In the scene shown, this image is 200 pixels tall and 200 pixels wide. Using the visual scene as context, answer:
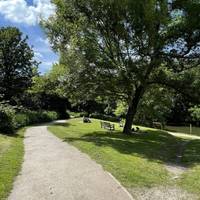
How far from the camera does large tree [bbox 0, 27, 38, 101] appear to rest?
59.8 m

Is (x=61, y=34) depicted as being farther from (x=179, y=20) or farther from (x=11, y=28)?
(x=11, y=28)

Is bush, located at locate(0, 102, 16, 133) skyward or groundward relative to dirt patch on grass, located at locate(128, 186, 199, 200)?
skyward

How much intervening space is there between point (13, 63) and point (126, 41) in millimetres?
41227

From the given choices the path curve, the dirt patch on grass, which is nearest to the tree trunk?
the path curve

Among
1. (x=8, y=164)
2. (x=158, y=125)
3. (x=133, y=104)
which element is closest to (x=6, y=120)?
(x=133, y=104)

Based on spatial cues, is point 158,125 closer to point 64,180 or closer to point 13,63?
point 13,63

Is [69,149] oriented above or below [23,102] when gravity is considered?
below

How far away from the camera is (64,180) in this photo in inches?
384

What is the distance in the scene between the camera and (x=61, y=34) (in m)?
24.4

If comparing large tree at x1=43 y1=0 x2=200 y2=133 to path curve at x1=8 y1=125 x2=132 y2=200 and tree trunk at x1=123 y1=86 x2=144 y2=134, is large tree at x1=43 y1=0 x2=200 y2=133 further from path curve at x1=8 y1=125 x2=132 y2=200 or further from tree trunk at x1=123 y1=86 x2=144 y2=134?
path curve at x1=8 y1=125 x2=132 y2=200

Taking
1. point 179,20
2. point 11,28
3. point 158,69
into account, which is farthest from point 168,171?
point 11,28

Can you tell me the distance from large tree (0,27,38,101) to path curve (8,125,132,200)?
1900 inches

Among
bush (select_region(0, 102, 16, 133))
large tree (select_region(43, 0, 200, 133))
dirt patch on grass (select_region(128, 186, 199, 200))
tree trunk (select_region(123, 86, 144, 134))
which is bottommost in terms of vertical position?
dirt patch on grass (select_region(128, 186, 199, 200))

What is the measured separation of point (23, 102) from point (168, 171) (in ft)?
179
